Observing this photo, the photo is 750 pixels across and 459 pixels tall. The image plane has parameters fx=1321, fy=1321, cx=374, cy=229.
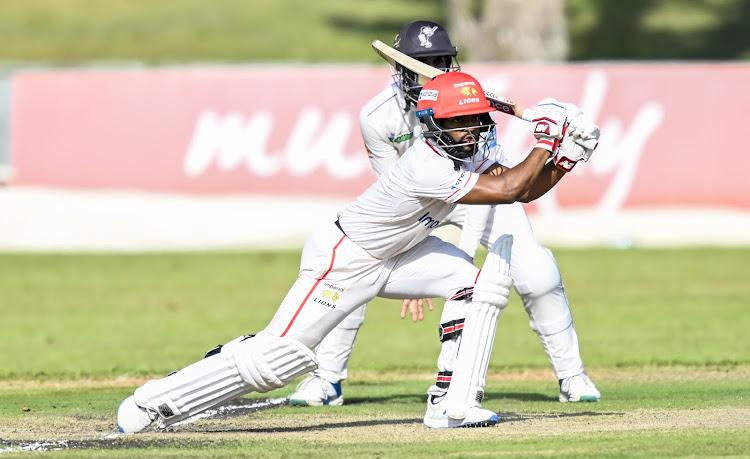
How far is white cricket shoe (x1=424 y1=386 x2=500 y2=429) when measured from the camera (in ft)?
23.6

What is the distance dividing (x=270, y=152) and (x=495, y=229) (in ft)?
39.2

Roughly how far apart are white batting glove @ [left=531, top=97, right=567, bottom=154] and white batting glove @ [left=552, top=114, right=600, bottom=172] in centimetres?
4

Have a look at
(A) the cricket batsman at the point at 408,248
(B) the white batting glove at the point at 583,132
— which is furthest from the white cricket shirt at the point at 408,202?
(B) the white batting glove at the point at 583,132

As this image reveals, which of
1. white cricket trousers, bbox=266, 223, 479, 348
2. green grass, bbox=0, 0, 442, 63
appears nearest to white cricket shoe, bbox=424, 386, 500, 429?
white cricket trousers, bbox=266, 223, 479, 348

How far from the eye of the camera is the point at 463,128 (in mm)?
7176

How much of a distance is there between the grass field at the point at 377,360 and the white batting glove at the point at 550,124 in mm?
1520

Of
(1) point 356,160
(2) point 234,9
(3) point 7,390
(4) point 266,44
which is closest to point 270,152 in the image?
(1) point 356,160

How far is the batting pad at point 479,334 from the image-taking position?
23.6ft

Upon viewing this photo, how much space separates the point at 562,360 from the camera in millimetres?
8438

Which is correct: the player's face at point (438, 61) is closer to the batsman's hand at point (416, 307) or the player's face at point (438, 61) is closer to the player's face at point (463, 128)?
the player's face at point (463, 128)

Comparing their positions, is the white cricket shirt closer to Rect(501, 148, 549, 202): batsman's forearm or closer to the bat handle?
Rect(501, 148, 549, 202): batsman's forearm

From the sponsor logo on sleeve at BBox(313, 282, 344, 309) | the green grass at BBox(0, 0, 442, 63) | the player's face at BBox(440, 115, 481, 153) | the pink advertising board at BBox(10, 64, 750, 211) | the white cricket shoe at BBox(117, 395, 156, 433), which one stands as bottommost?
the white cricket shoe at BBox(117, 395, 156, 433)

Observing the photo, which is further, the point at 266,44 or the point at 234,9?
the point at 234,9

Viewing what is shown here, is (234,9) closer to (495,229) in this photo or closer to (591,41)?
(591,41)
